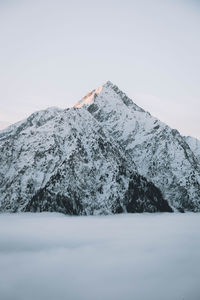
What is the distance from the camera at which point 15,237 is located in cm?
17075

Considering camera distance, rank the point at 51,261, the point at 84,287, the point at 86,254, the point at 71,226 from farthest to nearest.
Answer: the point at 71,226
the point at 86,254
the point at 51,261
the point at 84,287

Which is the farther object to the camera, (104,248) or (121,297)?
(104,248)

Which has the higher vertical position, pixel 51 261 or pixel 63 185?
pixel 63 185

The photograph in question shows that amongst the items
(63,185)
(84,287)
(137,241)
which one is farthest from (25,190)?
(84,287)

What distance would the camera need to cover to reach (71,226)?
176 metres

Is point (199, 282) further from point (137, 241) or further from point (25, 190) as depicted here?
point (25, 190)

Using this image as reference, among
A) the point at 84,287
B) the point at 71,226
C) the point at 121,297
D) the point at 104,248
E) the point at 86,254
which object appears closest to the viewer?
the point at 121,297

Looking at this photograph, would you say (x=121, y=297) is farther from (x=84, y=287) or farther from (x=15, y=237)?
(x=15, y=237)

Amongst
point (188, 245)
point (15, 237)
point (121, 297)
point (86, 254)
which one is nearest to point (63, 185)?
point (15, 237)

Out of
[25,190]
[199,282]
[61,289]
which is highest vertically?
[25,190]

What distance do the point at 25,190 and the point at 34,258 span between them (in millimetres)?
62807

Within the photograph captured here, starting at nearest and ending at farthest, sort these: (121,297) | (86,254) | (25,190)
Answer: (121,297) → (86,254) → (25,190)

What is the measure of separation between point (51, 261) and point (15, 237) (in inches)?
1924

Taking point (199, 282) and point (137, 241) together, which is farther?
point (137, 241)
